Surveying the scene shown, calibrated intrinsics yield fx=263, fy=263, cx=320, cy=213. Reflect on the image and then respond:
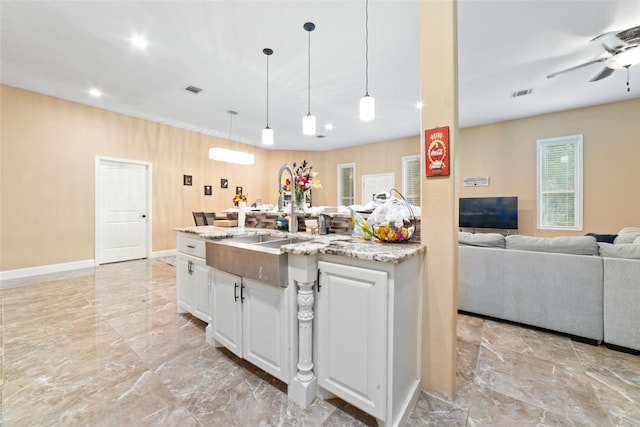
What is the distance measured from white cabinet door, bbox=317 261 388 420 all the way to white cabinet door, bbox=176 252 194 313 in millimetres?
1616

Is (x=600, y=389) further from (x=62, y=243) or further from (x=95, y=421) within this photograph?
(x=62, y=243)

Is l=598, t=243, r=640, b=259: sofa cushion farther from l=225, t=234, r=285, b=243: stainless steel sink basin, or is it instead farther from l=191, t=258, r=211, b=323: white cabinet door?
l=191, t=258, r=211, b=323: white cabinet door

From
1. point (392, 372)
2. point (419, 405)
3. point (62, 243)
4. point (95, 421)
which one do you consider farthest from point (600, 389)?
point (62, 243)

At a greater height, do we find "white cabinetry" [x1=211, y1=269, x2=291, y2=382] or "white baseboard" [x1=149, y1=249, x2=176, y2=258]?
"white cabinetry" [x1=211, y1=269, x2=291, y2=382]

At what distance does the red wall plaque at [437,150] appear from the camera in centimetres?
Result: 150

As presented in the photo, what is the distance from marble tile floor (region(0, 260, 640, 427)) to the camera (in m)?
1.43

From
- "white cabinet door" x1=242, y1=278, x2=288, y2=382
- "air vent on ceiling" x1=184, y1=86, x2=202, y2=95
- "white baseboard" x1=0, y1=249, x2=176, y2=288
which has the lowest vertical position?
"white baseboard" x1=0, y1=249, x2=176, y2=288

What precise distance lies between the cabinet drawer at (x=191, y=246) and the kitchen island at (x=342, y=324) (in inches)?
28.6

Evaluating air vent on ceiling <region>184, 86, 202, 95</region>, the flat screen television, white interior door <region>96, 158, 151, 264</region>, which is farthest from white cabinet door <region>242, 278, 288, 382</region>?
the flat screen television

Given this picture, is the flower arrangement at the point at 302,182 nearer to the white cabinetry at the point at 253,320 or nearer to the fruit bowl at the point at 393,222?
the fruit bowl at the point at 393,222

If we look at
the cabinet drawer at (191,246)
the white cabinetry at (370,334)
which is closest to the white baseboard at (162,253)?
the cabinet drawer at (191,246)

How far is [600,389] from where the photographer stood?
1637mm

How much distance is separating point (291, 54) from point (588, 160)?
5437 mm

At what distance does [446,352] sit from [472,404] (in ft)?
1.06
